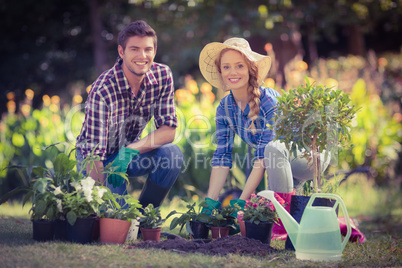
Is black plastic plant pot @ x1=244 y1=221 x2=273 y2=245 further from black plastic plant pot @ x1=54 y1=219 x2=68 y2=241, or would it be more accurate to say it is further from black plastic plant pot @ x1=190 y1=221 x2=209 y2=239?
black plastic plant pot @ x1=54 y1=219 x2=68 y2=241

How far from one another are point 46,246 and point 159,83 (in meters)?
1.35

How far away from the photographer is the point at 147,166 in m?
3.06

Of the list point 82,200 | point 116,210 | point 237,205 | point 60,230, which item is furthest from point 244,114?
point 60,230

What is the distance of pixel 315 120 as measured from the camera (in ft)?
7.68

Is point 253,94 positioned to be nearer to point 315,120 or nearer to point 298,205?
point 315,120

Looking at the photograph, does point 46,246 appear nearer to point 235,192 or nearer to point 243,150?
point 235,192

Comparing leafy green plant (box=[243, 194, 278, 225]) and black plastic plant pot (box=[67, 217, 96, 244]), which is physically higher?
leafy green plant (box=[243, 194, 278, 225])

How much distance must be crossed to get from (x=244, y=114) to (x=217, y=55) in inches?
18.4

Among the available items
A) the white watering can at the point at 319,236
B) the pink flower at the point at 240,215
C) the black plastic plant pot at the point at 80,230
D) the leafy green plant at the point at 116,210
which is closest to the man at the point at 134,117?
the leafy green plant at the point at 116,210

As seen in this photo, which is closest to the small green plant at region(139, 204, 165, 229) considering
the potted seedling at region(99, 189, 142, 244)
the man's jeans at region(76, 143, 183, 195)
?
the potted seedling at region(99, 189, 142, 244)

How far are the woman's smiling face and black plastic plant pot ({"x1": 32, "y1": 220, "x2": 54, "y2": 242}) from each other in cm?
143

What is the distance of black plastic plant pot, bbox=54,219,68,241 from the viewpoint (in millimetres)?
2408

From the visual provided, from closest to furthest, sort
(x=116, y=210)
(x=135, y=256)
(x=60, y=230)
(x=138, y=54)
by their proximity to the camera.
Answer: (x=135, y=256)
(x=60, y=230)
(x=116, y=210)
(x=138, y=54)

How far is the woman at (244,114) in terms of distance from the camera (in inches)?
112
